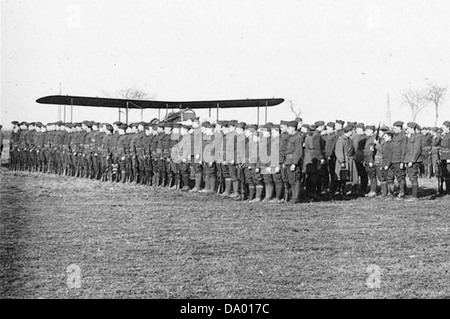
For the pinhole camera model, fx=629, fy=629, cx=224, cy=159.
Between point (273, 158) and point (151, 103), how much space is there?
1878 cm

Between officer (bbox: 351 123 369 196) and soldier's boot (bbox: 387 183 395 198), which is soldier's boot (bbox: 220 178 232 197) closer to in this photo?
officer (bbox: 351 123 369 196)

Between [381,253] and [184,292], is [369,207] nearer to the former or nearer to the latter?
[381,253]

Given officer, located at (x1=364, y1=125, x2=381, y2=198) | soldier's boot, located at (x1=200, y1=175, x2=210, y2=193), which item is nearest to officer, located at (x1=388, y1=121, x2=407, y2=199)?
officer, located at (x1=364, y1=125, x2=381, y2=198)

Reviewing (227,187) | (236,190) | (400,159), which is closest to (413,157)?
(400,159)

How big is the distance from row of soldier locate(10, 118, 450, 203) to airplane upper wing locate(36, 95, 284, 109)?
5.09 m

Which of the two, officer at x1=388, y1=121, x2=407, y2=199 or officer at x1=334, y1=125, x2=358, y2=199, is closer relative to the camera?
officer at x1=388, y1=121, x2=407, y2=199

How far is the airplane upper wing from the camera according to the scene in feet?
81.4

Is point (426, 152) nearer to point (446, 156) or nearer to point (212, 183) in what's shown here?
point (446, 156)

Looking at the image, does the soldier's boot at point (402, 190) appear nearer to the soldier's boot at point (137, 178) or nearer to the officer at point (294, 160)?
the officer at point (294, 160)

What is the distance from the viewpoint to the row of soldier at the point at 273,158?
14.0 metres

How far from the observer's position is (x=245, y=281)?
6.92 m
